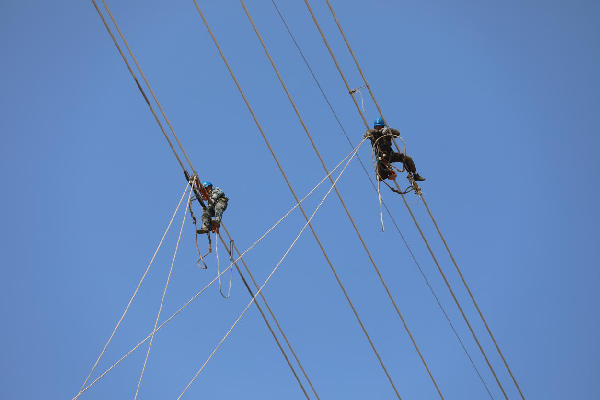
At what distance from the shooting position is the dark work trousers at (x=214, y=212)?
13.5 meters

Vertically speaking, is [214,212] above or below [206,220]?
above

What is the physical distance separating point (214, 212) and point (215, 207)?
85 mm

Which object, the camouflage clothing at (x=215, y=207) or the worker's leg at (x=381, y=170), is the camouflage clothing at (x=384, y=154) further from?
the camouflage clothing at (x=215, y=207)

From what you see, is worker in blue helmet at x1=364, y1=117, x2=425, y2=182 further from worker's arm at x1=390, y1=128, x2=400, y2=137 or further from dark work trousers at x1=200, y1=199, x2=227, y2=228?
dark work trousers at x1=200, y1=199, x2=227, y2=228

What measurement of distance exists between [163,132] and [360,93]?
3184mm

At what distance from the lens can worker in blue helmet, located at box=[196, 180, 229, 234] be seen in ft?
44.2

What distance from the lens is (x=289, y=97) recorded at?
11.5 metres

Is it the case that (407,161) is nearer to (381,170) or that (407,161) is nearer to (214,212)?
(381,170)

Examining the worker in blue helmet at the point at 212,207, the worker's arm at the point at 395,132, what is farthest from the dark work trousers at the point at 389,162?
the worker in blue helmet at the point at 212,207

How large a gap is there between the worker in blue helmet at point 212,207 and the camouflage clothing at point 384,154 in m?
2.63

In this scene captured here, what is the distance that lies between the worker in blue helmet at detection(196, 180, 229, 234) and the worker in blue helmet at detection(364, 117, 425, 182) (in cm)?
263

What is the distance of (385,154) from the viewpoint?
1366 cm

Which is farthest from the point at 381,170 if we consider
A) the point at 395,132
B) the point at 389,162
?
the point at 395,132

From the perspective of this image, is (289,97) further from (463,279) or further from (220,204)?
(463,279)
